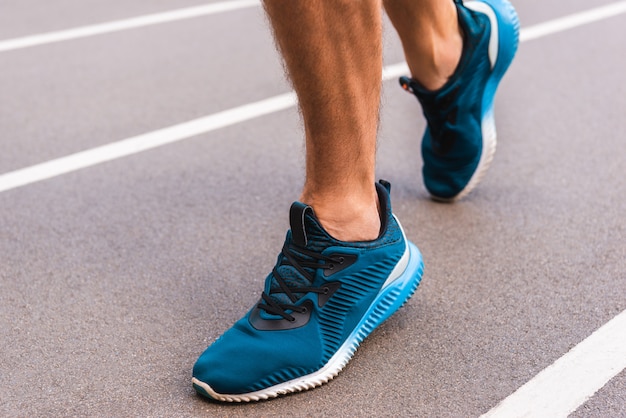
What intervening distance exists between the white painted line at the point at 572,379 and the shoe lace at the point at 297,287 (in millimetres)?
364

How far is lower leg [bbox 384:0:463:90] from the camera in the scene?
1.93m

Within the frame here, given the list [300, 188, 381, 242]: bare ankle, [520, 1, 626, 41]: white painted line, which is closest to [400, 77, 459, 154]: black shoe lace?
[300, 188, 381, 242]: bare ankle

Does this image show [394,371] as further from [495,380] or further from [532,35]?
[532,35]

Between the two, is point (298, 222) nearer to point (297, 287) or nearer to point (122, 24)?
point (297, 287)

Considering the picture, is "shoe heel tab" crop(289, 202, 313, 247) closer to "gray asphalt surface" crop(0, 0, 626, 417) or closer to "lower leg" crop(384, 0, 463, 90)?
"gray asphalt surface" crop(0, 0, 626, 417)

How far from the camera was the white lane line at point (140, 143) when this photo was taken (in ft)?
7.93

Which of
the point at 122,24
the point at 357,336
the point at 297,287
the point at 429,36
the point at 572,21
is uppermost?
the point at 429,36

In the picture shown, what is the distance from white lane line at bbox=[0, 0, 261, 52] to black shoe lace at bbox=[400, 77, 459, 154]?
2376 millimetres

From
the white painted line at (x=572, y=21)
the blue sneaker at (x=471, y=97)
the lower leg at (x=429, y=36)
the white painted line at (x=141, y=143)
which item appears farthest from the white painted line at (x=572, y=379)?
the white painted line at (x=572, y=21)

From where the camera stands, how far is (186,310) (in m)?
1.67

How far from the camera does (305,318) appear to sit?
1.44 metres

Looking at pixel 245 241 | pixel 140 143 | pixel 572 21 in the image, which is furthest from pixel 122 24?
pixel 245 241

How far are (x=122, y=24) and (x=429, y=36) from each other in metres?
2.58

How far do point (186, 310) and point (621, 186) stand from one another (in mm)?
1294
